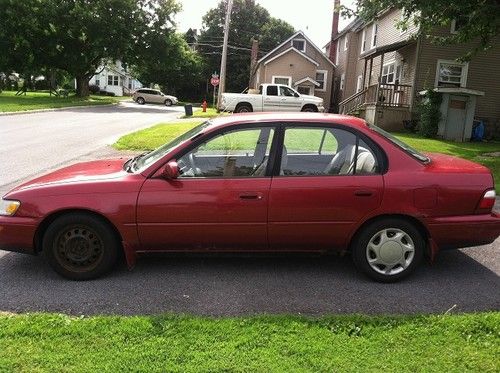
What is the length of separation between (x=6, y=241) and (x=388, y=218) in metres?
3.44

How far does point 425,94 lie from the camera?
2088 centimetres

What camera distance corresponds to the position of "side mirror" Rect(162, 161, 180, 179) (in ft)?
14.5

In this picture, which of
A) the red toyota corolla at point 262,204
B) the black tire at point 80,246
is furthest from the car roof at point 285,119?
the black tire at point 80,246

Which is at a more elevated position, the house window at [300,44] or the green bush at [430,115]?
the house window at [300,44]

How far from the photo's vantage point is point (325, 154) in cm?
478

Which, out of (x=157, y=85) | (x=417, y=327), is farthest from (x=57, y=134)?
(x=157, y=85)

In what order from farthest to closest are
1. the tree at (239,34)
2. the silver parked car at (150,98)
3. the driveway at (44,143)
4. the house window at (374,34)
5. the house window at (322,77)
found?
the tree at (239,34)
the silver parked car at (150,98)
the house window at (322,77)
the house window at (374,34)
the driveway at (44,143)

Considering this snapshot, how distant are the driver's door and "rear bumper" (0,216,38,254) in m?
0.96

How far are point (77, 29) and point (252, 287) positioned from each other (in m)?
40.7

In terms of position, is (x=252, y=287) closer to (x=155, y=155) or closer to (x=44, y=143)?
(x=155, y=155)

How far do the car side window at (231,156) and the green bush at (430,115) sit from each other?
1725 centimetres

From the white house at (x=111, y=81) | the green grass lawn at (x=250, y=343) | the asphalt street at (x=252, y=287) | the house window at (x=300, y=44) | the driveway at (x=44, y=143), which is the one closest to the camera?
the green grass lawn at (x=250, y=343)

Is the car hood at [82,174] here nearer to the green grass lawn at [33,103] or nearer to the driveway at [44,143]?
the driveway at [44,143]

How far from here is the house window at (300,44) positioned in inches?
1788
